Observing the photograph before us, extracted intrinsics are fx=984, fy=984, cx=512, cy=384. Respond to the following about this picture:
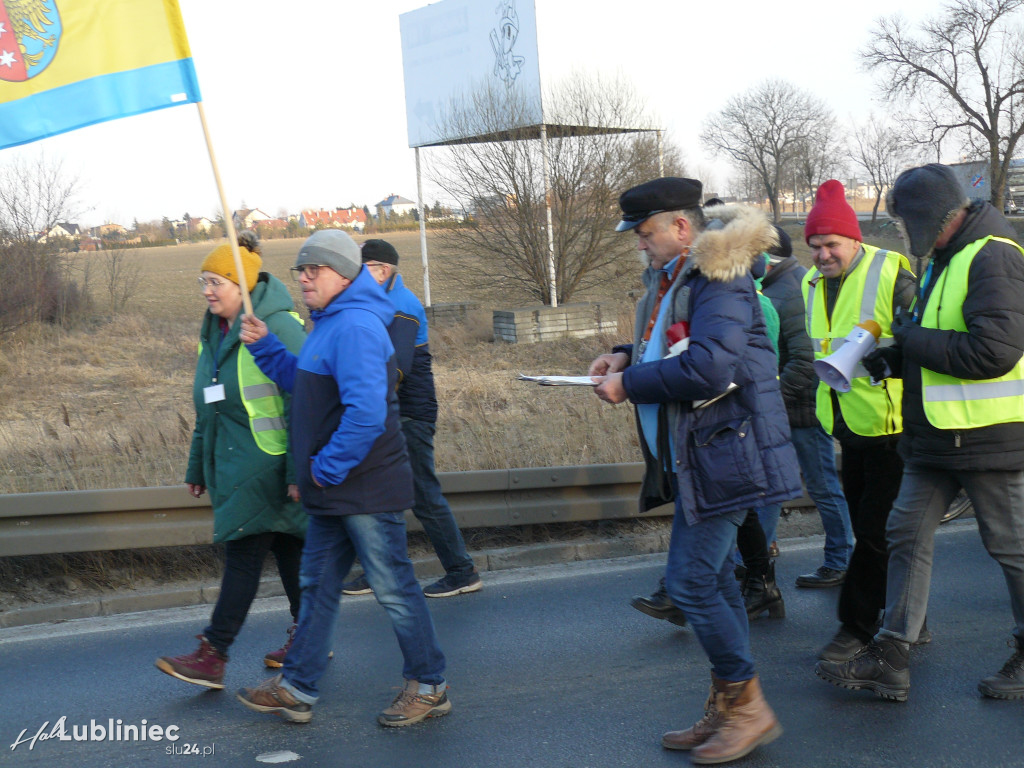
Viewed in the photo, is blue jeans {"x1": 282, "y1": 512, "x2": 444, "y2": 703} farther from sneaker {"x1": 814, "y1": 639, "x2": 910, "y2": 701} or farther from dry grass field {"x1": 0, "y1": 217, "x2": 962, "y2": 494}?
dry grass field {"x1": 0, "y1": 217, "x2": 962, "y2": 494}

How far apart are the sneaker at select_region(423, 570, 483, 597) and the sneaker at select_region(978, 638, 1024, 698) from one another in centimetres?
270

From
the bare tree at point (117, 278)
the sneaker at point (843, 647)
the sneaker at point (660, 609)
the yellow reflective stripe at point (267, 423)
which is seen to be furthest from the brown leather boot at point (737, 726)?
the bare tree at point (117, 278)

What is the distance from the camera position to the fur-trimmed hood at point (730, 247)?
3.39 metres

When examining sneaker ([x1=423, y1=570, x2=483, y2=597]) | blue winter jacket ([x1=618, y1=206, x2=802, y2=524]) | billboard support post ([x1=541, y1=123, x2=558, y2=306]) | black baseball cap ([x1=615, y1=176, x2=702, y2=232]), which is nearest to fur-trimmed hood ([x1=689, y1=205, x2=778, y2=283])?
blue winter jacket ([x1=618, y1=206, x2=802, y2=524])

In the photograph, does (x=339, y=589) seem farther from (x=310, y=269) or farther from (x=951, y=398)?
(x=951, y=398)

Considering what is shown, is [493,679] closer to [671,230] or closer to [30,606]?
[671,230]

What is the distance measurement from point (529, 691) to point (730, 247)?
6.85 ft

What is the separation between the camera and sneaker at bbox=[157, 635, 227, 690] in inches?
163

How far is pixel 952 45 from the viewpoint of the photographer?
42.0 m

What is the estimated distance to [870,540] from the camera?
4.30 m

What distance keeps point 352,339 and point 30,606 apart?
3052 mm

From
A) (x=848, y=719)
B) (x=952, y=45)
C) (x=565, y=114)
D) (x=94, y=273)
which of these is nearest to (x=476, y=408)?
(x=848, y=719)

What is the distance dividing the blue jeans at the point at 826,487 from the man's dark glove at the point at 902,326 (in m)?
1.54

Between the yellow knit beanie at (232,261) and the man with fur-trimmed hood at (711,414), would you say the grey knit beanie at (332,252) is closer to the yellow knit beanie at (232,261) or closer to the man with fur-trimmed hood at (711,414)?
the yellow knit beanie at (232,261)
